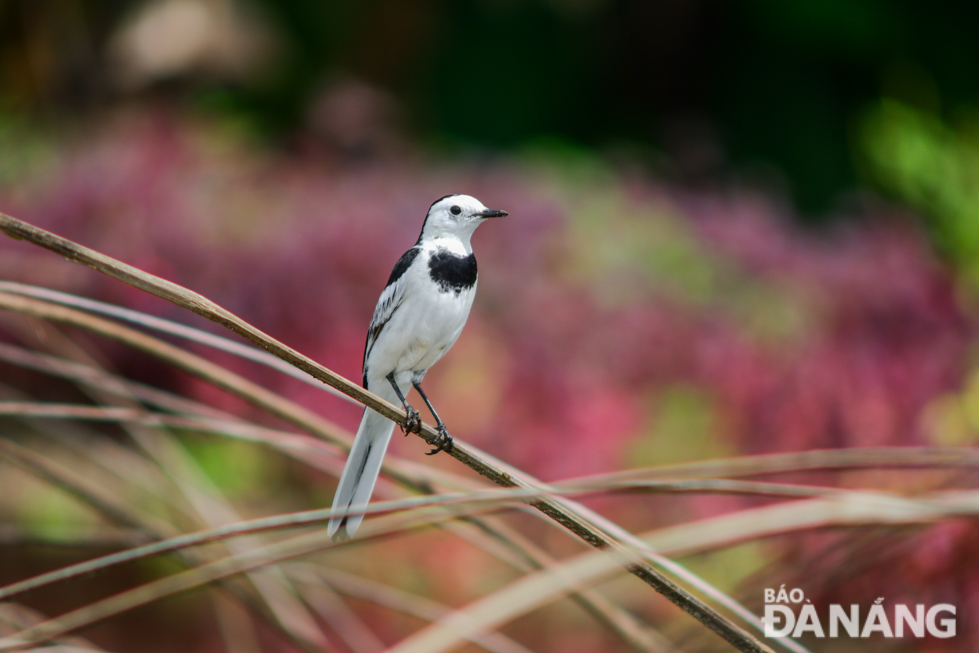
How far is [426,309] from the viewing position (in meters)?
0.42

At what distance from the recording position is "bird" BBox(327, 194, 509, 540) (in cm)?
40

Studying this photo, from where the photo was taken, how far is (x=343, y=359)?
1654 millimetres

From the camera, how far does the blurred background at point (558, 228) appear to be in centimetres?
161

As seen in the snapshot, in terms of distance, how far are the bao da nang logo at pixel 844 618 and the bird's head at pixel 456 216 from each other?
10.6 inches

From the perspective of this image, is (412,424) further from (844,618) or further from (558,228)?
(558,228)

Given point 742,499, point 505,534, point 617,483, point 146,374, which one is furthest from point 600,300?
point 617,483

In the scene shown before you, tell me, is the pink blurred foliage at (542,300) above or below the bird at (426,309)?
above

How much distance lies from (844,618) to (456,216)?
0.54 m

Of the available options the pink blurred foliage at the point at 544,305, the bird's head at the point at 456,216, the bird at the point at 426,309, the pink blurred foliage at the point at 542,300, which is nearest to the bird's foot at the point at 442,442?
the bird at the point at 426,309

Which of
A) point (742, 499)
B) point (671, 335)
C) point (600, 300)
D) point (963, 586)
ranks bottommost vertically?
point (963, 586)

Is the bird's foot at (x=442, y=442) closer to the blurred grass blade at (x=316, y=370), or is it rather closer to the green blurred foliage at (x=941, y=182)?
the blurred grass blade at (x=316, y=370)

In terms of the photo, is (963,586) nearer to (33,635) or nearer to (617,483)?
(617,483)

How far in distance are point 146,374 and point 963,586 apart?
1739 millimetres

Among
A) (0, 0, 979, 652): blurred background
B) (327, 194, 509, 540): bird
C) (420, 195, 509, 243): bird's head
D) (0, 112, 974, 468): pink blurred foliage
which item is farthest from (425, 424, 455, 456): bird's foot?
(0, 112, 974, 468): pink blurred foliage
